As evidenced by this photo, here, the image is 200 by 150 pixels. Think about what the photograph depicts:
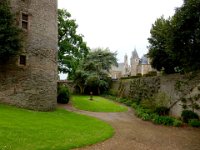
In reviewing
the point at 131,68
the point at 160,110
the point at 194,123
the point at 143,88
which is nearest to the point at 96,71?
the point at 143,88

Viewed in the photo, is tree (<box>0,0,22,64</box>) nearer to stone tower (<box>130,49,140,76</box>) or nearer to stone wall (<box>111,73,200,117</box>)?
stone wall (<box>111,73,200,117</box>)

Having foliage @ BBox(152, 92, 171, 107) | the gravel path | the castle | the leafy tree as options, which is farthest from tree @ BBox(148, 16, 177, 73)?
the castle

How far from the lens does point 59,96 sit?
2722 cm

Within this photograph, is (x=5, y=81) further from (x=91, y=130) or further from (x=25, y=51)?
(x=91, y=130)

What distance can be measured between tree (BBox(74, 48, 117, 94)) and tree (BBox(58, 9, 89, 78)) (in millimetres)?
6700

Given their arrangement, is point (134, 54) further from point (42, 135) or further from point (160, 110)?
point (42, 135)

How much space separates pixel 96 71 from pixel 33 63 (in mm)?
20201

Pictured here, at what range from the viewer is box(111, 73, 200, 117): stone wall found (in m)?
19.3

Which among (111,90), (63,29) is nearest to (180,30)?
(63,29)

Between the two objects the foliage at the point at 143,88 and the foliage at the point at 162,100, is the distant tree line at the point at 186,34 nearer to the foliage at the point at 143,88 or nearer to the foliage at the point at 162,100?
the foliage at the point at 162,100

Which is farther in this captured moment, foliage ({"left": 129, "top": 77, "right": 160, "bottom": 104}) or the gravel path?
foliage ({"left": 129, "top": 77, "right": 160, "bottom": 104})

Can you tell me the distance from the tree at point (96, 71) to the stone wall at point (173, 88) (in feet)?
30.5

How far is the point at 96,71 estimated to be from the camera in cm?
3950

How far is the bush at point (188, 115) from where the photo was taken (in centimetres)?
1788
